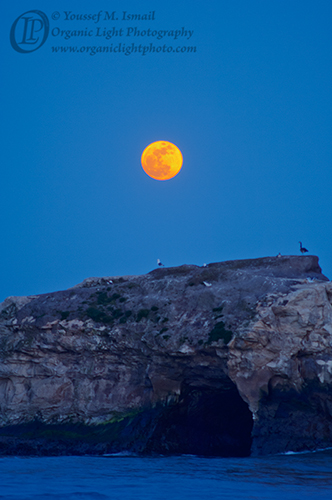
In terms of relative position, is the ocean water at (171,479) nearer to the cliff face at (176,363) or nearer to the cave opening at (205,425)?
the cliff face at (176,363)

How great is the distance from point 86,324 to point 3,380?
37.3 feet

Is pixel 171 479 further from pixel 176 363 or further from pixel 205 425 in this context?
pixel 205 425

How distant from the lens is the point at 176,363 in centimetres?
3950

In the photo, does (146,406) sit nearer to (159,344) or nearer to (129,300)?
(159,344)

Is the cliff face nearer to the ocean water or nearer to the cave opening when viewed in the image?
the cave opening

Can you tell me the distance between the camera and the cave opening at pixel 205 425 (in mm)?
39500

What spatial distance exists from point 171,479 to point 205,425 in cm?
2032

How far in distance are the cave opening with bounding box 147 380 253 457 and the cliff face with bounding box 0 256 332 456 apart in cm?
10

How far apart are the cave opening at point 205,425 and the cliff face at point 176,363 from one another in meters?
0.10

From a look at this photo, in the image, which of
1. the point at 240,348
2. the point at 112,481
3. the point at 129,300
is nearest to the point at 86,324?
the point at 129,300

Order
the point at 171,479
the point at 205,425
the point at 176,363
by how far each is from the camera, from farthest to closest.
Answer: the point at 205,425 → the point at 176,363 → the point at 171,479

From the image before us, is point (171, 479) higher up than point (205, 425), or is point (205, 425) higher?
point (171, 479)

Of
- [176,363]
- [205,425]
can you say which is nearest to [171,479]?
[176,363]

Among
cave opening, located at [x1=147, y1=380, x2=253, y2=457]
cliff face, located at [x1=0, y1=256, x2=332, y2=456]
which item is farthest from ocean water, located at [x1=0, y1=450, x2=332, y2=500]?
cave opening, located at [x1=147, y1=380, x2=253, y2=457]
